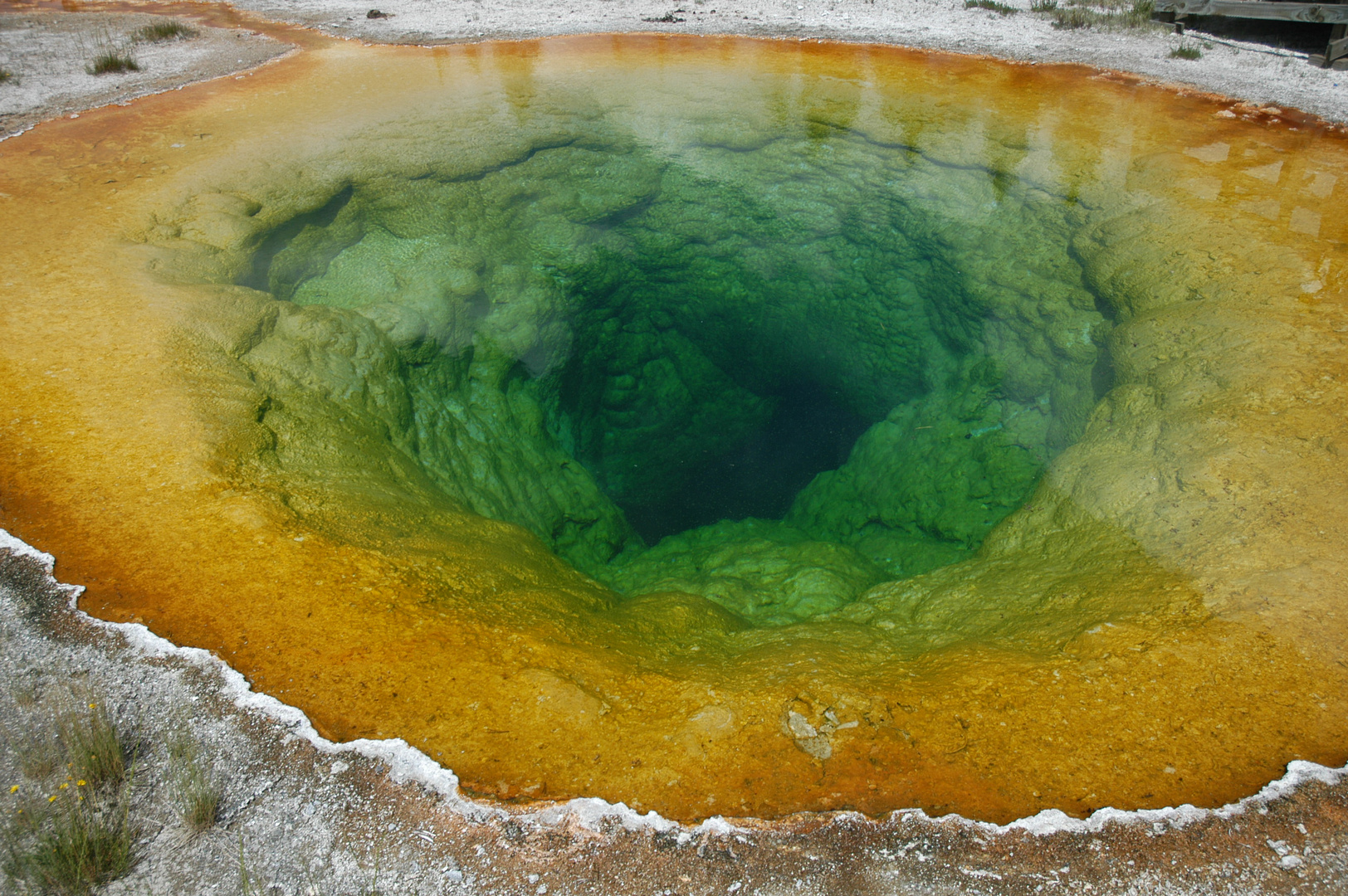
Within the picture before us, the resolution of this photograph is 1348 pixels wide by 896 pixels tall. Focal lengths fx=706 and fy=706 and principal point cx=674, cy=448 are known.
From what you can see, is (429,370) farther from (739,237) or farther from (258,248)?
(739,237)

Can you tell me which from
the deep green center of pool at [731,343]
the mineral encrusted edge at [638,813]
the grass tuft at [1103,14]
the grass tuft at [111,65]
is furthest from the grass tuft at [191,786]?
the grass tuft at [1103,14]

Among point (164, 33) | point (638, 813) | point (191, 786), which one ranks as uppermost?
point (164, 33)

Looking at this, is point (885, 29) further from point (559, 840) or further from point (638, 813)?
point (559, 840)

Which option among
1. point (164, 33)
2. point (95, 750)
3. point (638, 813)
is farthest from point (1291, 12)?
point (164, 33)

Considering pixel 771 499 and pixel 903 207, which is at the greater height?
pixel 903 207

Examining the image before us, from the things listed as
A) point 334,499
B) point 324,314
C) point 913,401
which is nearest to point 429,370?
point 324,314
